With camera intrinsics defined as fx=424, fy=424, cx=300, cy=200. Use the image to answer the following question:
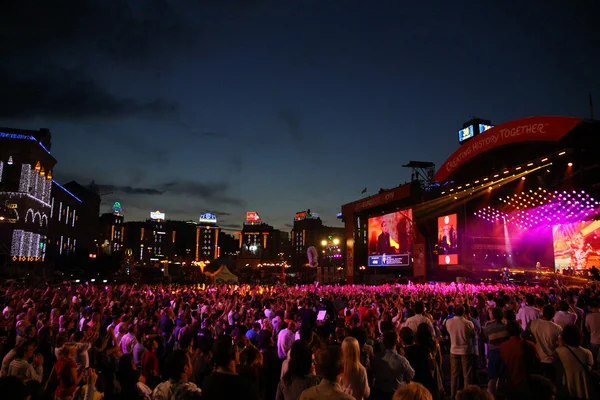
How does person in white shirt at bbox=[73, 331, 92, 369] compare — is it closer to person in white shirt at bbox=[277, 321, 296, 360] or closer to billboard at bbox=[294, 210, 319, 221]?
person in white shirt at bbox=[277, 321, 296, 360]

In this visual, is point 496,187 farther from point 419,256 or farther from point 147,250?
point 147,250

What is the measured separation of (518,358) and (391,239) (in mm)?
35627

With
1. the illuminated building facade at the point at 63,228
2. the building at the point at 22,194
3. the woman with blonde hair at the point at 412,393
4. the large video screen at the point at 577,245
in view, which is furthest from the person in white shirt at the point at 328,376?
the illuminated building facade at the point at 63,228

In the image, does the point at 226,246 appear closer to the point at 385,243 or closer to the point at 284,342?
the point at 385,243

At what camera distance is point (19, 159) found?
46.5m

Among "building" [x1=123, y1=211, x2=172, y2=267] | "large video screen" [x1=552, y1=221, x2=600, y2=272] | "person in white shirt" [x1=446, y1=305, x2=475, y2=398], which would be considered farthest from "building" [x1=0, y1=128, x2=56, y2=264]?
"building" [x1=123, y1=211, x2=172, y2=267]

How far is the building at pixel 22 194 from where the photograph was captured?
44.3m

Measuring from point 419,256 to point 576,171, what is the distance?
18.7m

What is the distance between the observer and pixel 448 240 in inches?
1282

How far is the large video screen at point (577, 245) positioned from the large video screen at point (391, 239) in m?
11.3

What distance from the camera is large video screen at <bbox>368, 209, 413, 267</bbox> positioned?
3850cm

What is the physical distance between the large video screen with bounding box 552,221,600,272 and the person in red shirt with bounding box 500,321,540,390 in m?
29.1

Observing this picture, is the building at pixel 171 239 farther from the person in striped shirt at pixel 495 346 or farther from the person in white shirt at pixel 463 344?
the person in striped shirt at pixel 495 346

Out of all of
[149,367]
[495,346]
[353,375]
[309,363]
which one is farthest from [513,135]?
[309,363]
